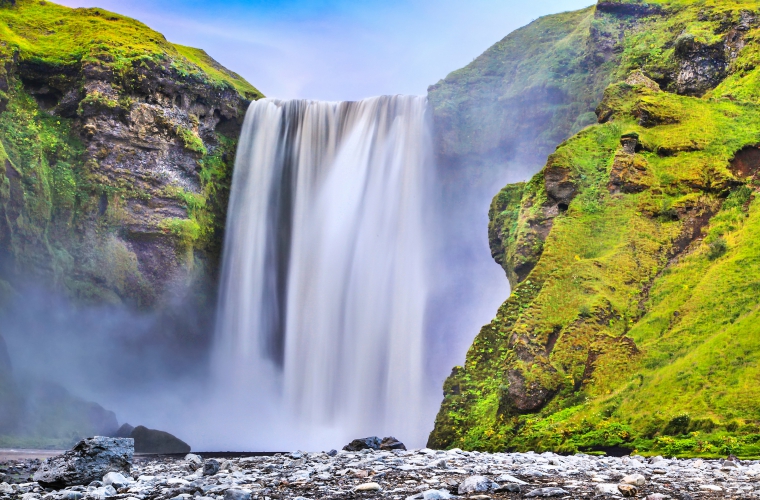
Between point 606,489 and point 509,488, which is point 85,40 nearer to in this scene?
point 509,488

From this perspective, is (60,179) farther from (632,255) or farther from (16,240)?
(632,255)

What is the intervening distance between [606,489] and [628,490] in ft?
0.95

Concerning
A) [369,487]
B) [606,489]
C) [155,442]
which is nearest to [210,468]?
[369,487]

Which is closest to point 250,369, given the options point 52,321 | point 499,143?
point 52,321

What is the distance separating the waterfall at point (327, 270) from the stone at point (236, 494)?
78.1 ft

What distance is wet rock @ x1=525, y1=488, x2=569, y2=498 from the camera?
6.63 m

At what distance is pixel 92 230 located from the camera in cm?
3594

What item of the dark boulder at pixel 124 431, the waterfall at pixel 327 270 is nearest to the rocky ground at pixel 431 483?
the waterfall at pixel 327 270

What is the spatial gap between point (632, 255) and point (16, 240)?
28.9 meters

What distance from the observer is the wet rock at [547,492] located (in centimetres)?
663

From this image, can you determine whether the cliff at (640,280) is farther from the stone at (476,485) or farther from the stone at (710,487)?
the stone at (476,485)

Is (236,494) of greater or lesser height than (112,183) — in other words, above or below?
below

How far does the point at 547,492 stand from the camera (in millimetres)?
6707

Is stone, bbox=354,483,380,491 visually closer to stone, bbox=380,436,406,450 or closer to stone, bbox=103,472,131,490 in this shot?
stone, bbox=103,472,131,490
